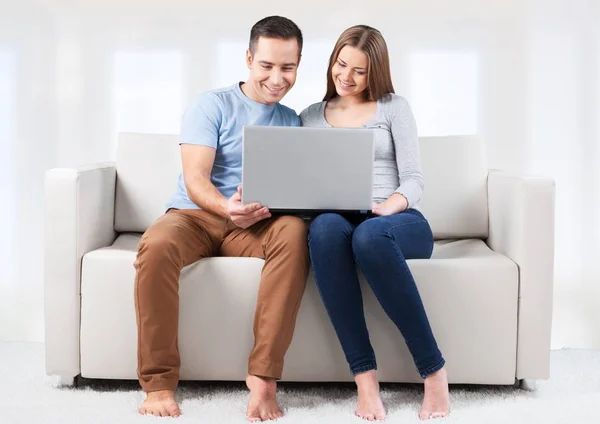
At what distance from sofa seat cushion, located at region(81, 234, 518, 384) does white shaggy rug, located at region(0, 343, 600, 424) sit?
6 cm

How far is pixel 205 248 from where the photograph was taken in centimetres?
205

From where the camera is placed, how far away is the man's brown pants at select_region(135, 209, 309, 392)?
6.13 feet

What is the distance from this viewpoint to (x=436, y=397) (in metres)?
1.87

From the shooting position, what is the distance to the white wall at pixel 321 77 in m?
2.99

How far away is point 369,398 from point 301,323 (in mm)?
276

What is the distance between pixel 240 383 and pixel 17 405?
0.59 meters

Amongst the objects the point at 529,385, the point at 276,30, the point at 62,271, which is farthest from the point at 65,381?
the point at 529,385

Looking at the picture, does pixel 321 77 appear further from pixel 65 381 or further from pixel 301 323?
pixel 65 381

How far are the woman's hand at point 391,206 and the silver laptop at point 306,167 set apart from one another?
154mm

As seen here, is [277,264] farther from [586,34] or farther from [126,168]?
[586,34]

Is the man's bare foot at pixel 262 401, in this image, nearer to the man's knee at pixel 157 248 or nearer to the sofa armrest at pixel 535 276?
the man's knee at pixel 157 248

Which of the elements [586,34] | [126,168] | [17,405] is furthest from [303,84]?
[17,405]

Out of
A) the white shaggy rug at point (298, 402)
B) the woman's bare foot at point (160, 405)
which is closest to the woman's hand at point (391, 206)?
the white shaggy rug at point (298, 402)

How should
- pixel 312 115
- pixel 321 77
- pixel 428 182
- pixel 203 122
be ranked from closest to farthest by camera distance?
pixel 203 122
pixel 312 115
pixel 428 182
pixel 321 77
